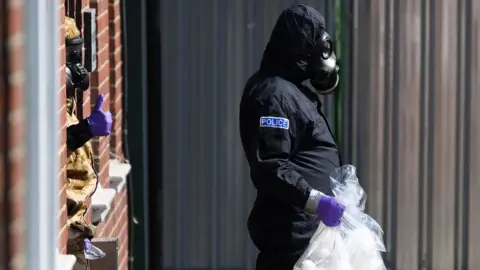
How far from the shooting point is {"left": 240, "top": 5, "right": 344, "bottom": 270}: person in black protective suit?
441 centimetres

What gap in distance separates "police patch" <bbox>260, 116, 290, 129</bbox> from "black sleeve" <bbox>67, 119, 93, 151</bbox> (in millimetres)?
715

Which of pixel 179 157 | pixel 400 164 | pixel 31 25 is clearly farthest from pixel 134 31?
pixel 31 25

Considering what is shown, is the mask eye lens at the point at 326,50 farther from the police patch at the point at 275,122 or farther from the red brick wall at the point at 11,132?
the red brick wall at the point at 11,132

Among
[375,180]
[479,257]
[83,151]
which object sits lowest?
[479,257]

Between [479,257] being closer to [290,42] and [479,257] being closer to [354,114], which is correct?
[354,114]

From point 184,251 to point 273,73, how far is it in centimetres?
265

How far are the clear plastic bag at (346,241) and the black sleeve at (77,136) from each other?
1016 mm

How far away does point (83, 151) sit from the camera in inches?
170

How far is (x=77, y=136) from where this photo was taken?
414cm

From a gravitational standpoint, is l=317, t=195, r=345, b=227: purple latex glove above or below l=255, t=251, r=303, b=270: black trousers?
above

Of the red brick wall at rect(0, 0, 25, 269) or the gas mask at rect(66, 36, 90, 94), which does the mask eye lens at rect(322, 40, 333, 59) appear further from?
the red brick wall at rect(0, 0, 25, 269)

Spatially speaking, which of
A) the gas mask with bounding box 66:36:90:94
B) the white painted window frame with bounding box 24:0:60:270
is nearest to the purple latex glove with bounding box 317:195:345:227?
the gas mask with bounding box 66:36:90:94

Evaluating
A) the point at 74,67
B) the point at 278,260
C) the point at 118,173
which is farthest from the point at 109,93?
the point at 74,67

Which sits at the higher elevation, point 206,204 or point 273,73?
point 273,73
